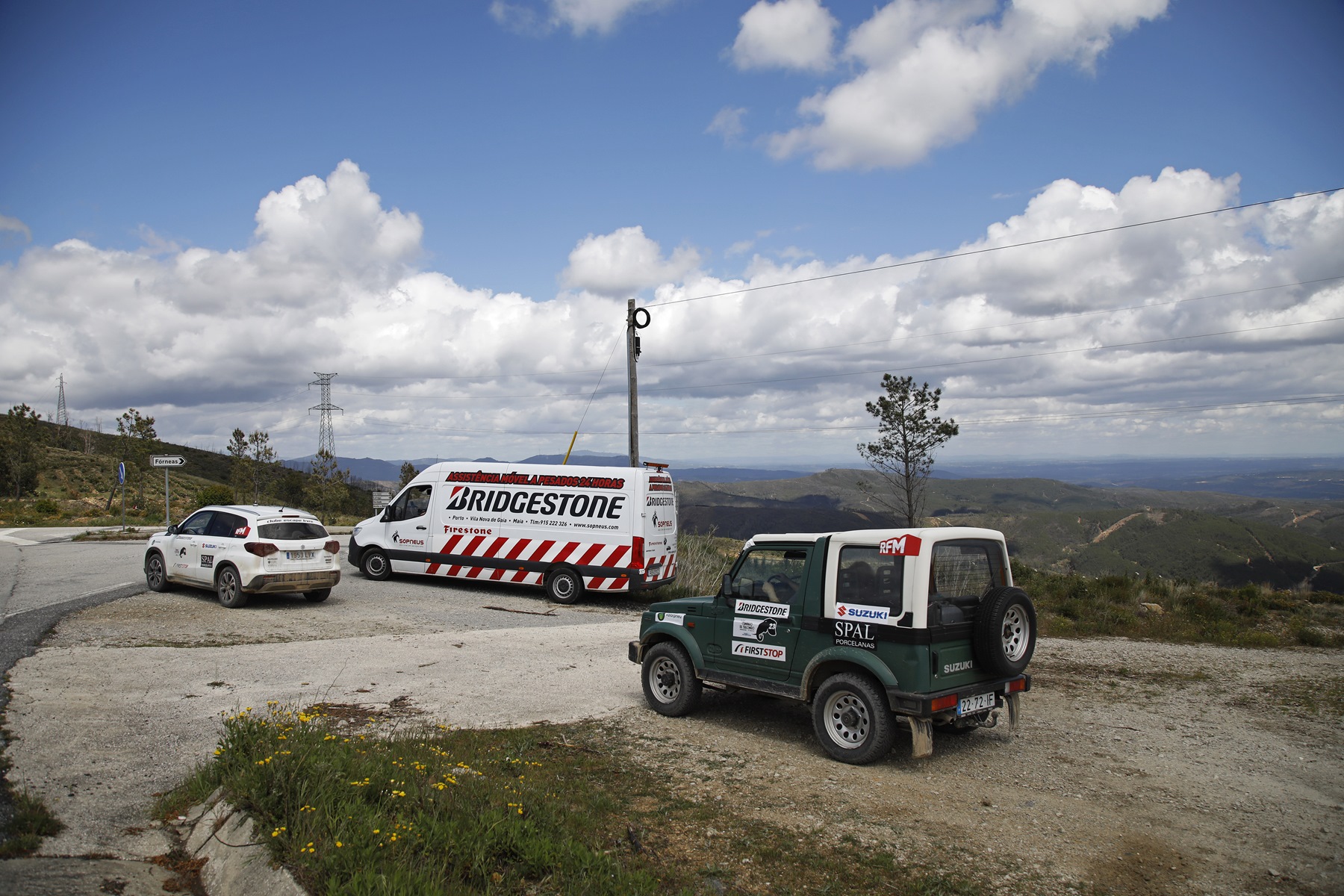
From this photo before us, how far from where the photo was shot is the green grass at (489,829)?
12.8 feet

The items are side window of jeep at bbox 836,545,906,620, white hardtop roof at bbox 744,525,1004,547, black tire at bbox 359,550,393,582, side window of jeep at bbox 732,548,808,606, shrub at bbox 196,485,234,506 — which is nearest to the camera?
side window of jeep at bbox 836,545,906,620

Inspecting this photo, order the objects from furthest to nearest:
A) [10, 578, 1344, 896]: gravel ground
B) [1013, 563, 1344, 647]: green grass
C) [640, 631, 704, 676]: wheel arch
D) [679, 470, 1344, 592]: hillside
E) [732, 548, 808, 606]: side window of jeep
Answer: [679, 470, 1344, 592]: hillside → [1013, 563, 1344, 647]: green grass → [640, 631, 704, 676]: wheel arch → [732, 548, 808, 606]: side window of jeep → [10, 578, 1344, 896]: gravel ground

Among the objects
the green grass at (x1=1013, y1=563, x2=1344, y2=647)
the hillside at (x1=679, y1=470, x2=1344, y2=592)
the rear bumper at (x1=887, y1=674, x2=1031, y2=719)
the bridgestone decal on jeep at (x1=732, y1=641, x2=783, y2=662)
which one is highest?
the bridgestone decal on jeep at (x1=732, y1=641, x2=783, y2=662)

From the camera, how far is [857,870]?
4.42 m

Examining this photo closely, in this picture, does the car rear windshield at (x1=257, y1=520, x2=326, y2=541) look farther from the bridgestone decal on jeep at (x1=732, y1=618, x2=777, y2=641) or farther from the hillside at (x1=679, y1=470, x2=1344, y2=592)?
the hillside at (x1=679, y1=470, x2=1344, y2=592)

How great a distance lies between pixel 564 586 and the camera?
53.0 feet

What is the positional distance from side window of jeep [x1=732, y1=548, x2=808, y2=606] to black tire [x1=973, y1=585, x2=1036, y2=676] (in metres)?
1.47

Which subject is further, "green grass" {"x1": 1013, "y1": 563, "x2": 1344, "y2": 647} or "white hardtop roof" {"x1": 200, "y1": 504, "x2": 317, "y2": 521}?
"white hardtop roof" {"x1": 200, "y1": 504, "x2": 317, "y2": 521}

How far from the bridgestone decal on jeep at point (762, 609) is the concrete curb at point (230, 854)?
13.8 ft

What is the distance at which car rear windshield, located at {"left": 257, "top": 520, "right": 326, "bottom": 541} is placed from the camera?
13.5 m

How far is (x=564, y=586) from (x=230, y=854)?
12.0 m

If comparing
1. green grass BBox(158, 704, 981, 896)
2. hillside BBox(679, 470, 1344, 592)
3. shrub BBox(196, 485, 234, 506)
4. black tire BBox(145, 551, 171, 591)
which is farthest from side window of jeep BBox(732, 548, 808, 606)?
shrub BBox(196, 485, 234, 506)

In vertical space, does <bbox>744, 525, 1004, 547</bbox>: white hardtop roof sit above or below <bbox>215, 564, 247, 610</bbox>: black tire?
above

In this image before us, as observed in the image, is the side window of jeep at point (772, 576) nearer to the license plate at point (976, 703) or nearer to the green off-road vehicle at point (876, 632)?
the green off-road vehicle at point (876, 632)
